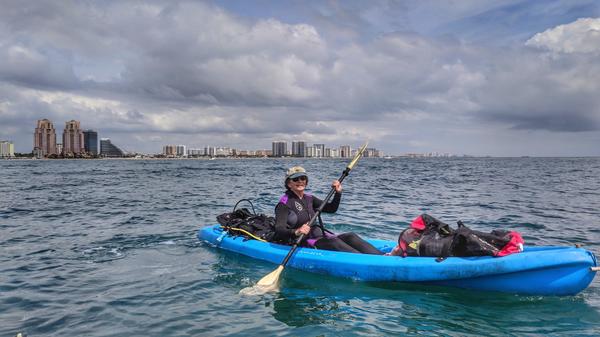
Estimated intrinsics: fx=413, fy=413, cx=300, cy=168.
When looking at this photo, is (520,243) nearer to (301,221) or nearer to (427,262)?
(427,262)

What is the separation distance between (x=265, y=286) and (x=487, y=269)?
3.14 metres

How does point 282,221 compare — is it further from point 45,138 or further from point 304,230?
point 45,138

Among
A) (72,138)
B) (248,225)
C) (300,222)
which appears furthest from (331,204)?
(72,138)

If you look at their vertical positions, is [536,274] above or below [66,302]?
above

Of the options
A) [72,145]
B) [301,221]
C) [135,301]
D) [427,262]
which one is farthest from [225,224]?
[72,145]

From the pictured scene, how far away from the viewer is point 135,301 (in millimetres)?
5723

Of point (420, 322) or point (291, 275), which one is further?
point (291, 275)

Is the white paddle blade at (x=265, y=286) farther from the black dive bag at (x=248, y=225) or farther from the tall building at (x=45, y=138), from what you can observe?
the tall building at (x=45, y=138)

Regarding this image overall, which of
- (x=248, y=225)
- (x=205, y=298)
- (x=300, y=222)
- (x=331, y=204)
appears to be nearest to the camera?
(x=205, y=298)

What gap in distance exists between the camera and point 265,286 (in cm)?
622

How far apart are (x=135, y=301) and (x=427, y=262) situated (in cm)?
413

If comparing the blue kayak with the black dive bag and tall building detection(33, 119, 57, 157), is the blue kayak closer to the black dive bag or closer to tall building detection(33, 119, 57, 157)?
the black dive bag

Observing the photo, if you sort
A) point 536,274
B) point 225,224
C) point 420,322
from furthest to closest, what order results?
point 225,224 < point 536,274 < point 420,322

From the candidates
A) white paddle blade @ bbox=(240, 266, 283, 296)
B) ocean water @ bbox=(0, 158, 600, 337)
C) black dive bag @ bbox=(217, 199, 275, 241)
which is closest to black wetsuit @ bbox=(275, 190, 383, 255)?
ocean water @ bbox=(0, 158, 600, 337)
